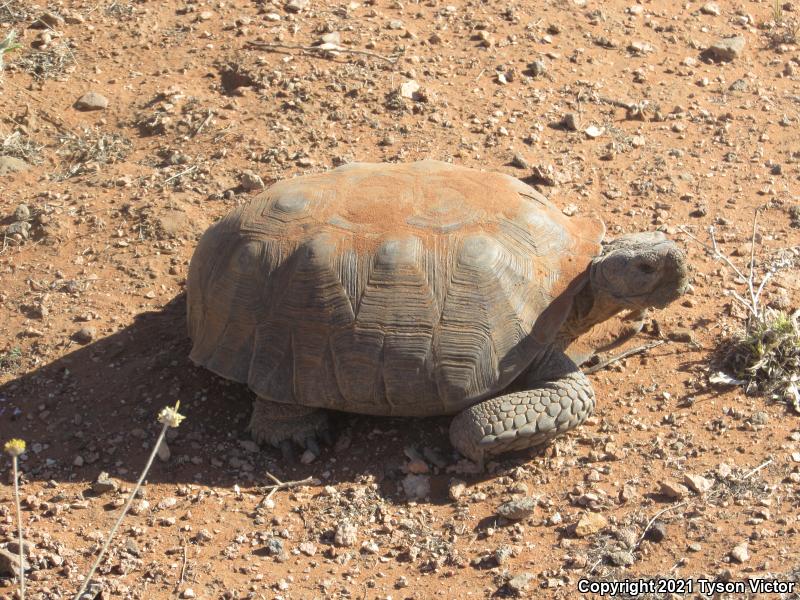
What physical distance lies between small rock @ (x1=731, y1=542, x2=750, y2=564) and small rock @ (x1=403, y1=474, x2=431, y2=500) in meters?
1.56

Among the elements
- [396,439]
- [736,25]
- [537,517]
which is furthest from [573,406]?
[736,25]

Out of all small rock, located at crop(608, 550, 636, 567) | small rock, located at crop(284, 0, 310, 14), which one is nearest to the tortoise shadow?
small rock, located at crop(608, 550, 636, 567)

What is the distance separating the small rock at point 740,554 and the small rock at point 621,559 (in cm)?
45

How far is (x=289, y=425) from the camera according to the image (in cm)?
541

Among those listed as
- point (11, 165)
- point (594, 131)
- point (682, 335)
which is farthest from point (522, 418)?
point (11, 165)

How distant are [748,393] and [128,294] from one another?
403cm

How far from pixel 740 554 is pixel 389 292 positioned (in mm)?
2160

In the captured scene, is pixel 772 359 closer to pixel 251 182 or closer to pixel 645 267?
pixel 645 267

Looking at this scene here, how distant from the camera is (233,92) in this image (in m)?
8.14

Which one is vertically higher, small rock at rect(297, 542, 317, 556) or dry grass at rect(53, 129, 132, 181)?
dry grass at rect(53, 129, 132, 181)

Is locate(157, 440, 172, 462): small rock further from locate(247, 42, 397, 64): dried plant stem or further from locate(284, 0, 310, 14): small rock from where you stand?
locate(284, 0, 310, 14): small rock

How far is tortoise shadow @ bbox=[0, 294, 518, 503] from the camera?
5.28 meters

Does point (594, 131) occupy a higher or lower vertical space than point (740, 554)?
higher

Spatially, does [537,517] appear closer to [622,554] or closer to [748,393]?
[622,554]
